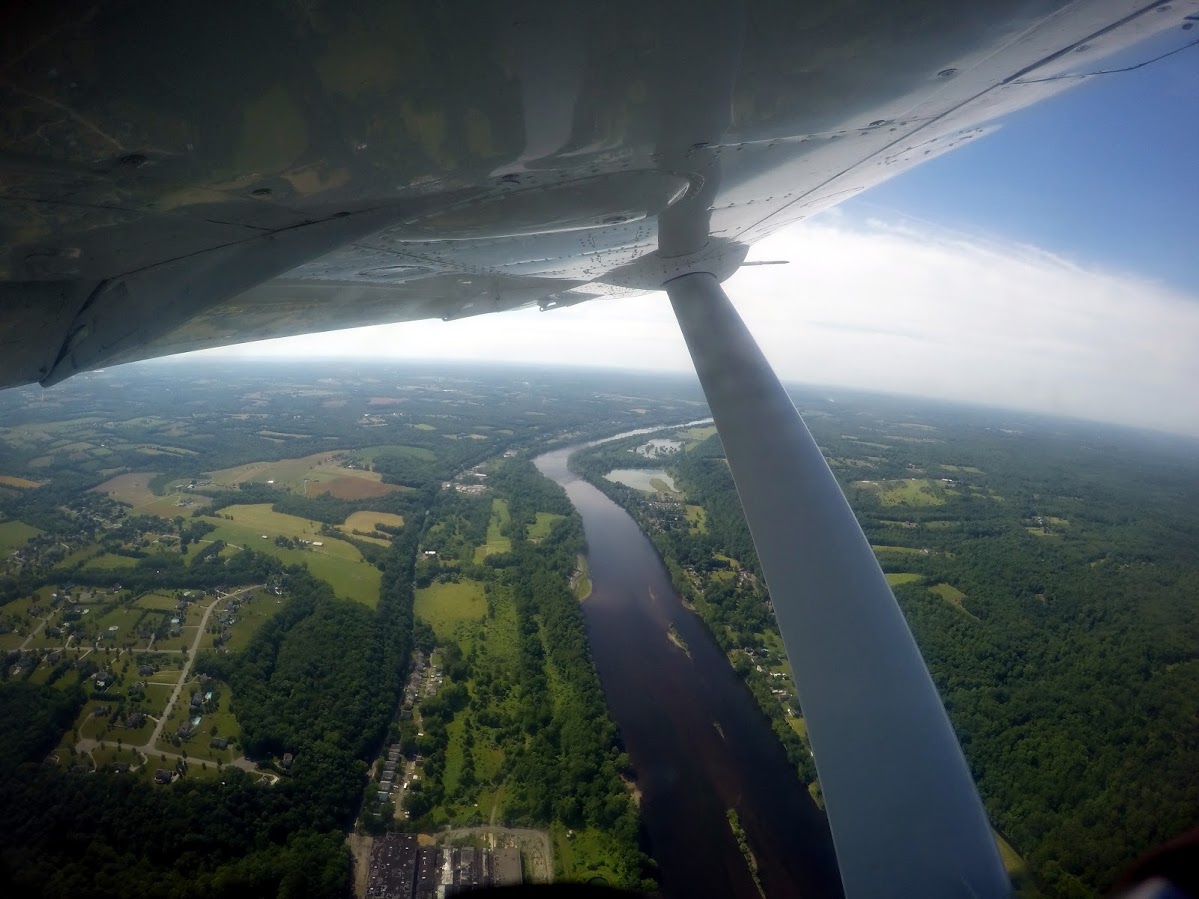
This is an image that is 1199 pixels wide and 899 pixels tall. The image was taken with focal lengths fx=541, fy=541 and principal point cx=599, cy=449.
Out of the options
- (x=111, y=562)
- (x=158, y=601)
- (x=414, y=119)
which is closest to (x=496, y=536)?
(x=158, y=601)

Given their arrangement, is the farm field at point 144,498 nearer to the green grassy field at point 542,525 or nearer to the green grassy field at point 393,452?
the green grassy field at point 393,452

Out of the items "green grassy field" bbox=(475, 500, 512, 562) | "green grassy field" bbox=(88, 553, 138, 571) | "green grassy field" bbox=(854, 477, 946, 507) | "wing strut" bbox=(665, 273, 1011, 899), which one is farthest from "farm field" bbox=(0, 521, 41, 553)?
"green grassy field" bbox=(854, 477, 946, 507)

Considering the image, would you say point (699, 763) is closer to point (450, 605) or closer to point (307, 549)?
point (450, 605)

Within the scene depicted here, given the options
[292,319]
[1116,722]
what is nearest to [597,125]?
[292,319]

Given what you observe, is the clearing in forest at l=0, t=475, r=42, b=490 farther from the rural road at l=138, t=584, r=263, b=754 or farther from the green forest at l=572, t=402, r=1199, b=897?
the green forest at l=572, t=402, r=1199, b=897

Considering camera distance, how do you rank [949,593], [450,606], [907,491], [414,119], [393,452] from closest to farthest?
[414,119], [450,606], [949,593], [907,491], [393,452]

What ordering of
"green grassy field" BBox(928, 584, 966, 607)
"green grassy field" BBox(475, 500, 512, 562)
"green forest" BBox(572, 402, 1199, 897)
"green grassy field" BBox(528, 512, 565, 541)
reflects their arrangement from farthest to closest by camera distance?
"green grassy field" BBox(528, 512, 565, 541)
"green grassy field" BBox(475, 500, 512, 562)
"green grassy field" BBox(928, 584, 966, 607)
"green forest" BBox(572, 402, 1199, 897)

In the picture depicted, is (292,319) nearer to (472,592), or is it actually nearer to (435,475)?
(472,592)
